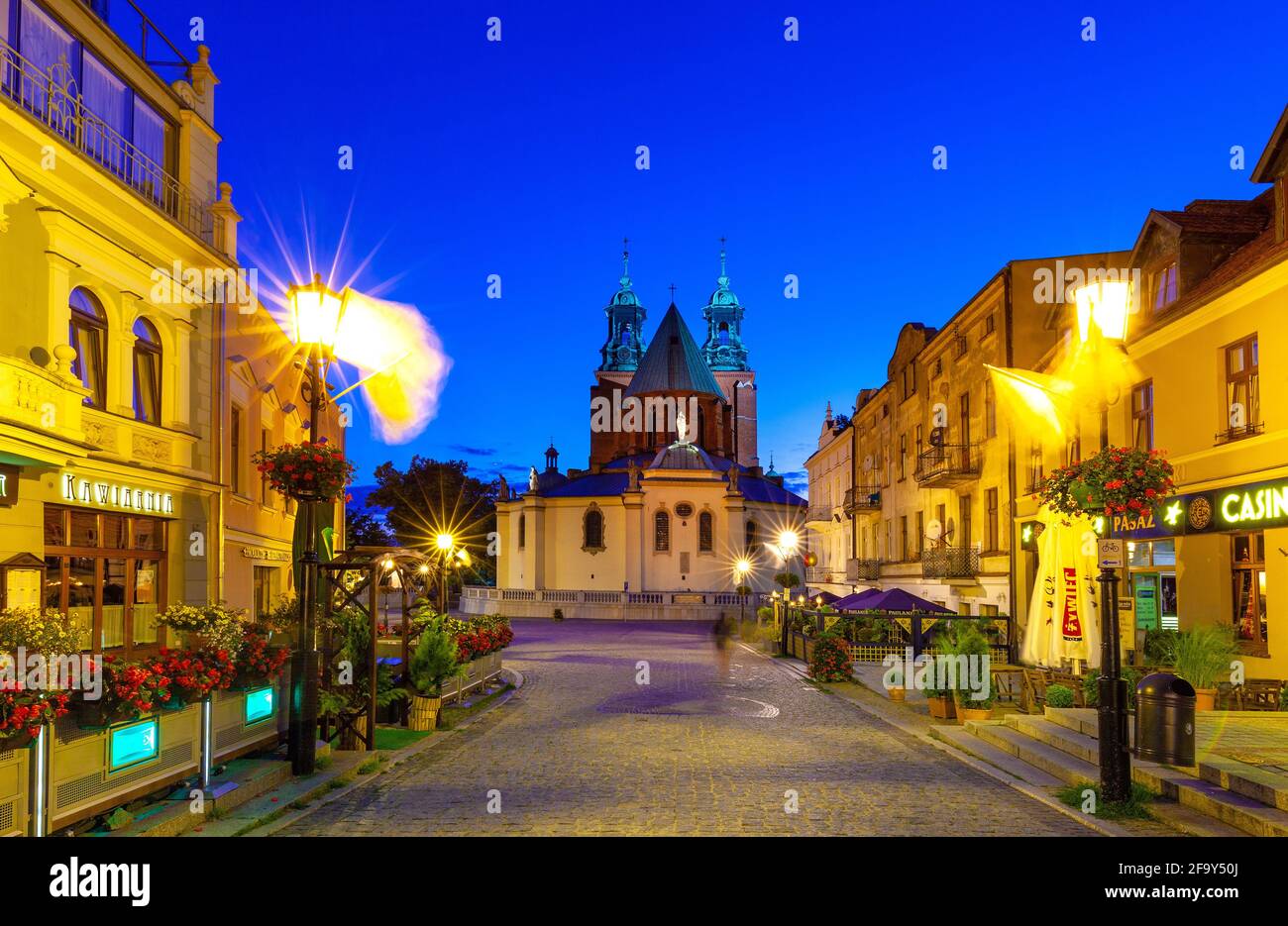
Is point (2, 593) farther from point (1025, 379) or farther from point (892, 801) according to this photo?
point (1025, 379)

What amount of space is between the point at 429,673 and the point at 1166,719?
10549 millimetres

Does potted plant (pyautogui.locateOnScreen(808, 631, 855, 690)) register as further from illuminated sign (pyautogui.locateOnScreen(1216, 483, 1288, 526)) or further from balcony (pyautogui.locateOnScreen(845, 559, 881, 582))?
balcony (pyautogui.locateOnScreen(845, 559, 881, 582))

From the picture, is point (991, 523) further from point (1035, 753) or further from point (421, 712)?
point (421, 712)

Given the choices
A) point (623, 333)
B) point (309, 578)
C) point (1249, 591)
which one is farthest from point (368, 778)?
point (623, 333)

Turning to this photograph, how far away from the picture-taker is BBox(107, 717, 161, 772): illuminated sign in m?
8.30

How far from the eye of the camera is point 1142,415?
20.1 metres

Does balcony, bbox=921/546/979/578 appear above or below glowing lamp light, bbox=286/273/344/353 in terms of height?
below

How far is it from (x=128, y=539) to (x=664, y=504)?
54682 mm

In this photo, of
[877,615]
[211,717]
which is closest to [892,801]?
[211,717]

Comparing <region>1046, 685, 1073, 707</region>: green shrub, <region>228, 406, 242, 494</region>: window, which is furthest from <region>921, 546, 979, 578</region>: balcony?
<region>228, 406, 242, 494</region>: window

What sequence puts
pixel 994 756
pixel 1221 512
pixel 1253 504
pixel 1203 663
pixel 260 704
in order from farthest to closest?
pixel 1221 512
pixel 1253 504
pixel 1203 663
pixel 994 756
pixel 260 704

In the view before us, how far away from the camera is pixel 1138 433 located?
66.5 ft

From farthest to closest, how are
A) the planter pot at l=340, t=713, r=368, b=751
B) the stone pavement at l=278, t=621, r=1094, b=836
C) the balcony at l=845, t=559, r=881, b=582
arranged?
the balcony at l=845, t=559, r=881, b=582 → the planter pot at l=340, t=713, r=368, b=751 → the stone pavement at l=278, t=621, r=1094, b=836

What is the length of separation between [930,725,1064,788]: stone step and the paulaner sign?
12.5 metres
